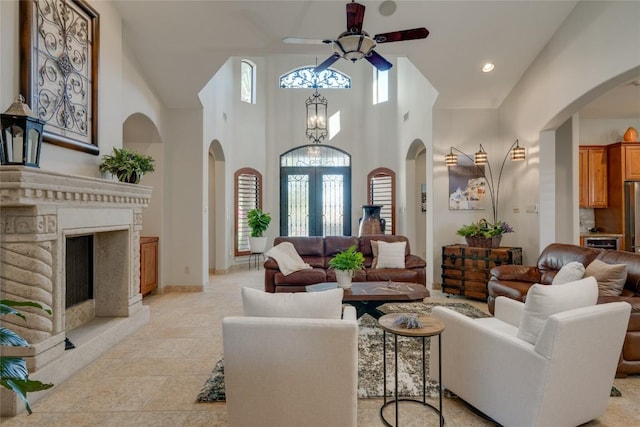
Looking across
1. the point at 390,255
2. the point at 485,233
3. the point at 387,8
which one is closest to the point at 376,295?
the point at 390,255

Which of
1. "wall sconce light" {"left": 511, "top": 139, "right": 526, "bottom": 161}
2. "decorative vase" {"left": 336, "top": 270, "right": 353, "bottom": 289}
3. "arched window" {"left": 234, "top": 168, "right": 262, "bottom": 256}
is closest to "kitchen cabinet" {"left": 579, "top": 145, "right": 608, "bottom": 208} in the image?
"wall sconce light" {"left": 511, "top": 139, "right": 526, "bottom": 161}

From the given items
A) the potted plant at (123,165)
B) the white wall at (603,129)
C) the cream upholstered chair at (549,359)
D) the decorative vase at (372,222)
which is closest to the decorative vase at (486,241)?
the decorative vase at (372,222)

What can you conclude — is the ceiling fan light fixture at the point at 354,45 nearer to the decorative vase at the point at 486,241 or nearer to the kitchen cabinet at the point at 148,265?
the decorative vase at the point at 486,241

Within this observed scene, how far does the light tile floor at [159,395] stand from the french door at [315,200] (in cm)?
515

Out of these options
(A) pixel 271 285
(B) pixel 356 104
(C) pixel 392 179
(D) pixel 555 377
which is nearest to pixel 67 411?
(A) pixel 271 285

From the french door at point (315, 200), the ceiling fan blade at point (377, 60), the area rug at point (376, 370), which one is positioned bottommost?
the area rug at point (376, 370)

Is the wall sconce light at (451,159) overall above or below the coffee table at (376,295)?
above

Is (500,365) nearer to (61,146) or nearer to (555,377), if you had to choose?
(555,377)

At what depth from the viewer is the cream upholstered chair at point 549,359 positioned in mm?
1816

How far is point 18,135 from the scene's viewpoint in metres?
2.42

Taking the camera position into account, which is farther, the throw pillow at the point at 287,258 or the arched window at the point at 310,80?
the arched window at the point at 310,80

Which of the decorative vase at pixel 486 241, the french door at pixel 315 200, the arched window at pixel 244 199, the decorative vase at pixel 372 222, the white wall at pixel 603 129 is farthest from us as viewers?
the french door at pixel 315 200

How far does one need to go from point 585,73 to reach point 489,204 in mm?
2316

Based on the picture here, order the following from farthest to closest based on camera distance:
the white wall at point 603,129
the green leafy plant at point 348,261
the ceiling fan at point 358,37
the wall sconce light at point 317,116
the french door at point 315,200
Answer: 1. the french door at point 315,200
2. the wall sconce light at point 317,116
3. the white wall at point 603,129
4. the green leafy plant at point 348,261
5. the ceiling fan at point 358,37
